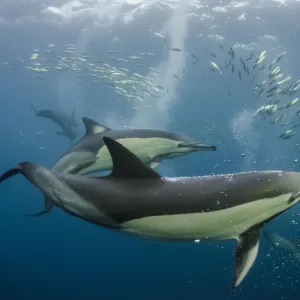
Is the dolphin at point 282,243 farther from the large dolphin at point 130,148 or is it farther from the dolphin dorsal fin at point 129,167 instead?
the dolphin dorsal fin at point 129,167

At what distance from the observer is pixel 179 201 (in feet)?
10.1

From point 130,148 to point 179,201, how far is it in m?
2.20

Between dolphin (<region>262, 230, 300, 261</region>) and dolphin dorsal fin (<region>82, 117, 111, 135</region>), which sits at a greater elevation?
dolphin dorsal fin (<region>82, 117, 111, 135</region>)

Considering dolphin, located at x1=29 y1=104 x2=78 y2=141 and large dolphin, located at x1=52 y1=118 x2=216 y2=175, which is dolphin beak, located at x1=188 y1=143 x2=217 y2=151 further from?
dolphin, located at x1=29 y1=104 x2=78 y2=141

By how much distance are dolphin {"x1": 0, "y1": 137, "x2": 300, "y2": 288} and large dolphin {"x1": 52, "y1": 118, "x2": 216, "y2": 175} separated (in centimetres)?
182

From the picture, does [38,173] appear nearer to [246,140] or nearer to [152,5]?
[152,5]

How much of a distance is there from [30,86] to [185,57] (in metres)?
21.1

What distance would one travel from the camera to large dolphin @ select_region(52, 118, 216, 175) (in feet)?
17.0

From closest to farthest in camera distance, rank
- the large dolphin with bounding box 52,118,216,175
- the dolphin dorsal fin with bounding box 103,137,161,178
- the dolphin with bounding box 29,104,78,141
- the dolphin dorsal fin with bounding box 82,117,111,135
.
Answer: the dolphin dorsal fin with bounding box 103,137,161,178 → the large dolphin with bounding box 52,118,216,175 → the dolphin dorsal fin with bounding box 82,117,111,135 → the dolphin with bounding box 29,104,78,141

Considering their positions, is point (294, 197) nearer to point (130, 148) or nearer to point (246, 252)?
point (246, 252)

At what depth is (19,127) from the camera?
7731cm

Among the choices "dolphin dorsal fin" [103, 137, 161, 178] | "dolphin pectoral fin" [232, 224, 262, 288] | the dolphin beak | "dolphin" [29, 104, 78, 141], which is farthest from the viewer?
"dolphin" [29, 104, 78, 141]

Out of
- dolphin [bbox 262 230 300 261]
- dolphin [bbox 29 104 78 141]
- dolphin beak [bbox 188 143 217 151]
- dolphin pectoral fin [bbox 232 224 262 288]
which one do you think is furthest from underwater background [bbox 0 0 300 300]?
dolphin pectoral fin [bbox 232 224 262 288]

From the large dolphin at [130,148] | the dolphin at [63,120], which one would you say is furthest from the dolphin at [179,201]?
the dolphin at [63,120]
